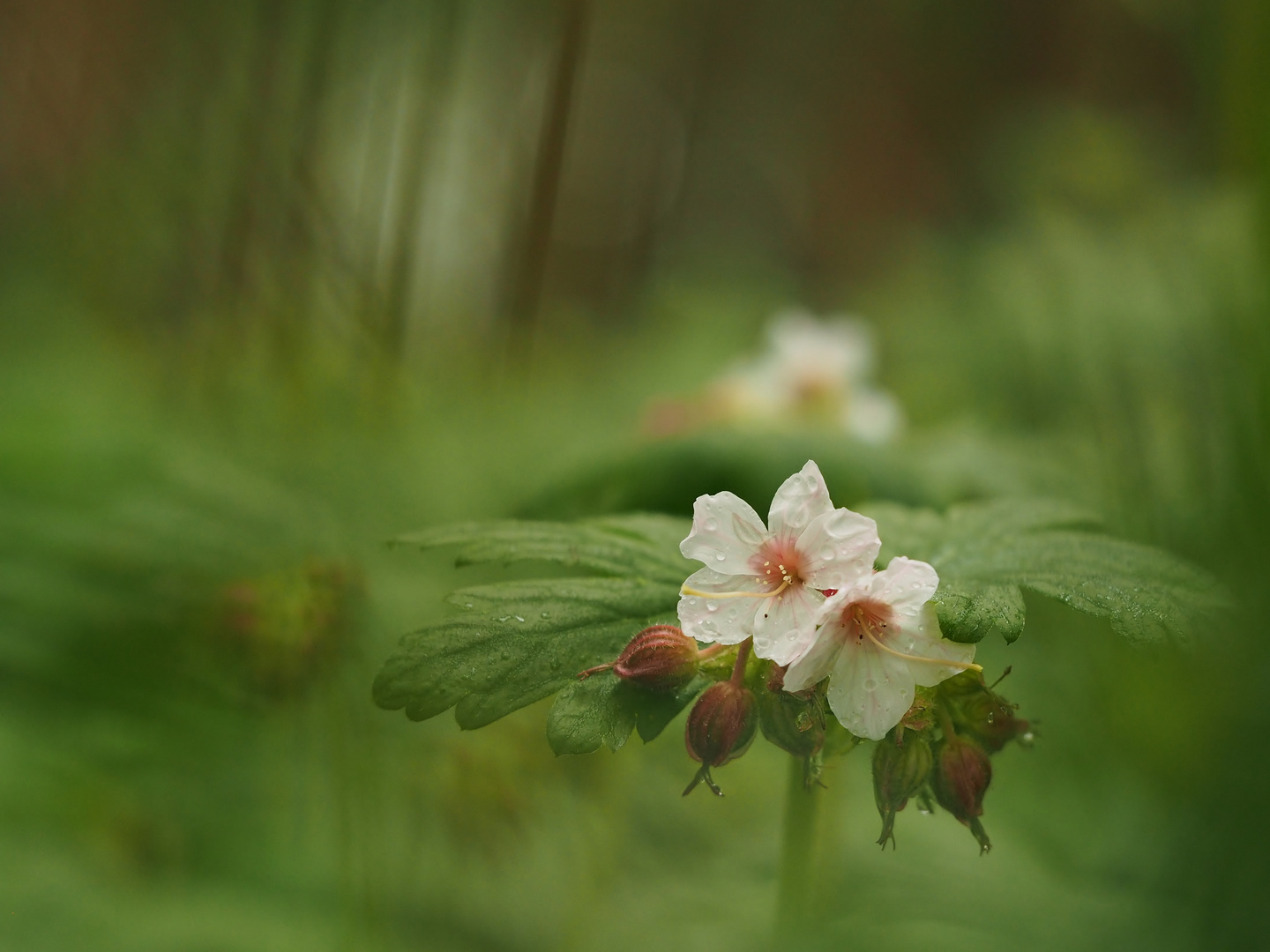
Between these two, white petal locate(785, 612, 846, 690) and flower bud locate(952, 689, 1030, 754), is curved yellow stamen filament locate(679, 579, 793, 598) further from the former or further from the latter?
flower bud locate(952, 689, 1030, 754)

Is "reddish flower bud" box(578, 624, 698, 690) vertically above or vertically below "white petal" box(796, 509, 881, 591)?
below

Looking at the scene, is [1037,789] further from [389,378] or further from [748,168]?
[748,168]

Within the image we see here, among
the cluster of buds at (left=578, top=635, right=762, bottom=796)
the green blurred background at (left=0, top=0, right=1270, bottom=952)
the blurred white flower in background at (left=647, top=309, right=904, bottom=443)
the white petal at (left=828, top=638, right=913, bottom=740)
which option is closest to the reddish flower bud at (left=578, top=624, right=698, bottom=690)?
the cluster of buds at (left=578, top=635, right=762, bottom=796)

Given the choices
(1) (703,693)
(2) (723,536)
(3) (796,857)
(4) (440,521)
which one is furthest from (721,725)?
(4) (440,521)

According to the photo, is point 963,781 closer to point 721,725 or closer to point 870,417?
point 721,725

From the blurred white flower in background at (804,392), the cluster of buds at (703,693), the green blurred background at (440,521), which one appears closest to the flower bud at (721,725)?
the cluster of buds at (703,693)

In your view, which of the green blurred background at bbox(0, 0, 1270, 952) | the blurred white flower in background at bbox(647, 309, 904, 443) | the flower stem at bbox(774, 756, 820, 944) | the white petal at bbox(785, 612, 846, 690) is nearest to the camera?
the white petal at bbox(785, 612, 846, 690)
